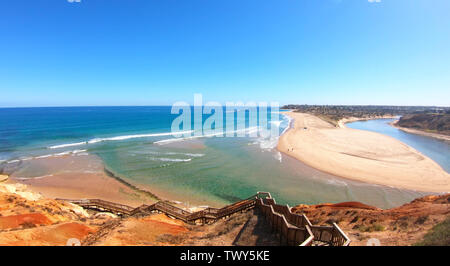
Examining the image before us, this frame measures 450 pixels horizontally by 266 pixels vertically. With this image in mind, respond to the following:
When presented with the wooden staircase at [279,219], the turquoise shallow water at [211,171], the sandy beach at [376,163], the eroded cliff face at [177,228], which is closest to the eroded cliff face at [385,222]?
the eroded cliff face at [177,228]

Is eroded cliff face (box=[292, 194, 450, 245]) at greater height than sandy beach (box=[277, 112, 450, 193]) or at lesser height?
greater

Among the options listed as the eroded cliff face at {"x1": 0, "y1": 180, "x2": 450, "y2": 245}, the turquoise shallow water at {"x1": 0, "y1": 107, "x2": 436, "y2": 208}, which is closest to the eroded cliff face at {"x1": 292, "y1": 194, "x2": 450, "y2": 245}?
A: the eroded cliff face at {"x1": 0, "y1": 180, "x2": 450, "y2": 245}

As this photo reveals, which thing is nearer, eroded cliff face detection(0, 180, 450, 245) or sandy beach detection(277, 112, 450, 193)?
eroded cliff face detection(0, 180, 450, 245)

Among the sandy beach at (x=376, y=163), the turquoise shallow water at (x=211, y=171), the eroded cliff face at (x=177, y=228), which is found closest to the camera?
the eroded cliff face at (x=177, y=228)

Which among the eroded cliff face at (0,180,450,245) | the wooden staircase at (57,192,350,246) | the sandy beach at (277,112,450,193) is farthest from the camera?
the sandy beach at (277,112,450,193)

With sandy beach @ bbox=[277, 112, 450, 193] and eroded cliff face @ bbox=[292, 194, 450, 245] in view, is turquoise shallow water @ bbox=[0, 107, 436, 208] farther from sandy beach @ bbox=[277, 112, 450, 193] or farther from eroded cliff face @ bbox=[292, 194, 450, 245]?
eroded cliff face @ bbox=[292, 194, 450, 245]

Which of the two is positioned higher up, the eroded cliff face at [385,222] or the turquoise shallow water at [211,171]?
the eroded cliff face at [385,222]

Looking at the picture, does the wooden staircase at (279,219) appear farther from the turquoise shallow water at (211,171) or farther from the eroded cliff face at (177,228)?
the turquoise shallow water at (211,171)
